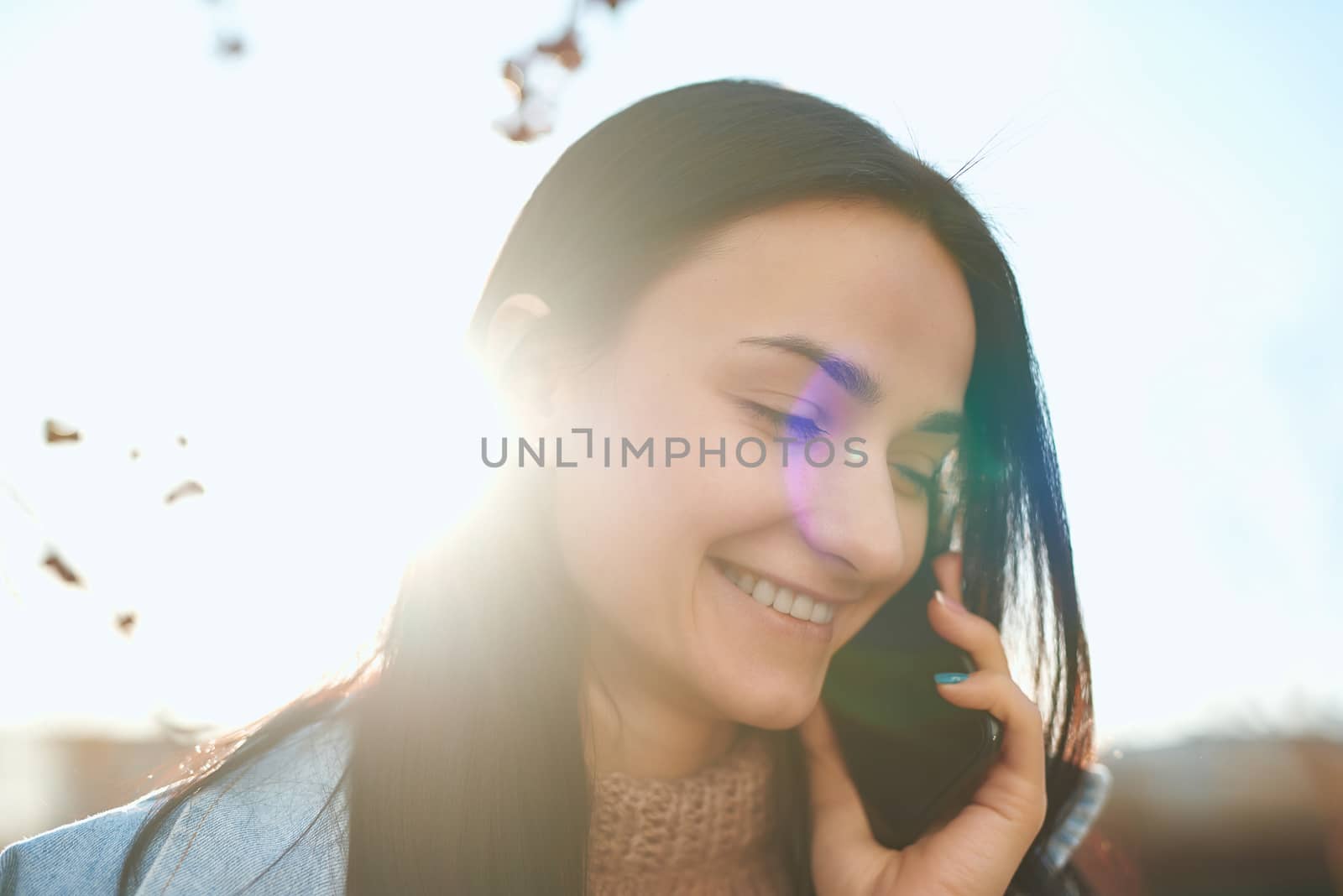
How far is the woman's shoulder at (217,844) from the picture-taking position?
5.29 ft

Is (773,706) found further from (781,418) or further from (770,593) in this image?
(781,418)

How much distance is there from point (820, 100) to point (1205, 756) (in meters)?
5.64

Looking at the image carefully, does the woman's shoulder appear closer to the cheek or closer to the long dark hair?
the long dark hair

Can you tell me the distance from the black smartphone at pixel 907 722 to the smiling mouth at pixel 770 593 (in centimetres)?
50

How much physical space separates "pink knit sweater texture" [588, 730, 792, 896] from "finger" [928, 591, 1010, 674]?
0.51 metres

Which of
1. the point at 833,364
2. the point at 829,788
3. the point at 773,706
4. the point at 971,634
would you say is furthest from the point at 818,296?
the point at 829,788

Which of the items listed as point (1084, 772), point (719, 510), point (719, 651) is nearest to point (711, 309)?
point (719, 510)

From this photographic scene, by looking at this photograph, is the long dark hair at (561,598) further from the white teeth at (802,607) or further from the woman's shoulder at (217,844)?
the white teeth at (802,607)

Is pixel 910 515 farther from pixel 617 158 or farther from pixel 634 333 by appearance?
pixel 617 158

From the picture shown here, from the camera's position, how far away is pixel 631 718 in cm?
192

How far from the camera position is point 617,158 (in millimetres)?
1962

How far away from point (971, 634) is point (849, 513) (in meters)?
0.58

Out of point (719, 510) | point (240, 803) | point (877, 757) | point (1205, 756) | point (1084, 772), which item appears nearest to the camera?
point (719, 510)

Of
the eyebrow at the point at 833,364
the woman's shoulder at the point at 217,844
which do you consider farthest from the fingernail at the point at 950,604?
the woman's shoulder at the point at 217,844
